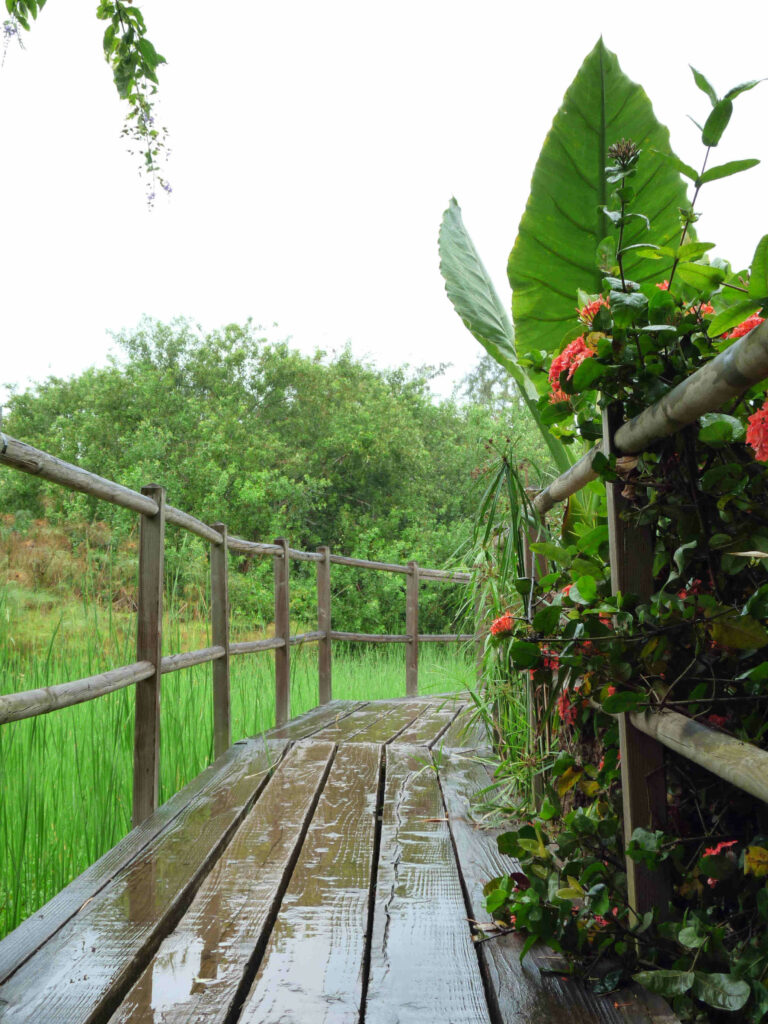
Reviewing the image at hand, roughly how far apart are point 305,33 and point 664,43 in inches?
376

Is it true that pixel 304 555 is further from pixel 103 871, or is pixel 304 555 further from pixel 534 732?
pixel 103 871

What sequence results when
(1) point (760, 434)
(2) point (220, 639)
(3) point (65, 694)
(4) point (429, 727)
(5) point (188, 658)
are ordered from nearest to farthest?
(1) point (760, 434) → (3) point (65, 694) → (5) point (188, 658) → (2) point (220, 639) → (4) point (429, 727)

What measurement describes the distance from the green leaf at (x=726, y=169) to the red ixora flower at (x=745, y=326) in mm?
238

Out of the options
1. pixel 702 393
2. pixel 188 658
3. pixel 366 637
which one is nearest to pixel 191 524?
pixel 188 658

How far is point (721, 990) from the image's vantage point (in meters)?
1.06

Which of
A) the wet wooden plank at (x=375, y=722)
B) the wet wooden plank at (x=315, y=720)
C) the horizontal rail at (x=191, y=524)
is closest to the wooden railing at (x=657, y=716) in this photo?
the horizontal rail at (x=191, y=524)

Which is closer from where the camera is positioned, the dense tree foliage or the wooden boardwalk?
the wooden boardwalk

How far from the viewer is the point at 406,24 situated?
24906mm

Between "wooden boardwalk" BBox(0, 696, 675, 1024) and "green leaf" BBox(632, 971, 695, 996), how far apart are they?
17 cm

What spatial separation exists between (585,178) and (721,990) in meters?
2.27

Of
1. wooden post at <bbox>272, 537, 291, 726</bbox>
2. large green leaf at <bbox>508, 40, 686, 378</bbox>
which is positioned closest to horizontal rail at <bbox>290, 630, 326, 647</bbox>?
wooden post at <bbox>272, 537, 291, 726</bbox>

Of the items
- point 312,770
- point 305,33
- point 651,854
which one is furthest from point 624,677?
point 305,33

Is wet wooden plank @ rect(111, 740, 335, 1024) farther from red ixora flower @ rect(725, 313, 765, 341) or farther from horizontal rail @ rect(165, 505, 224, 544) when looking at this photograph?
red ixora flower @ rect(725, 313, 765, 341)

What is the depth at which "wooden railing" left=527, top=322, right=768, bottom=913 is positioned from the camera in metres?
0.98
